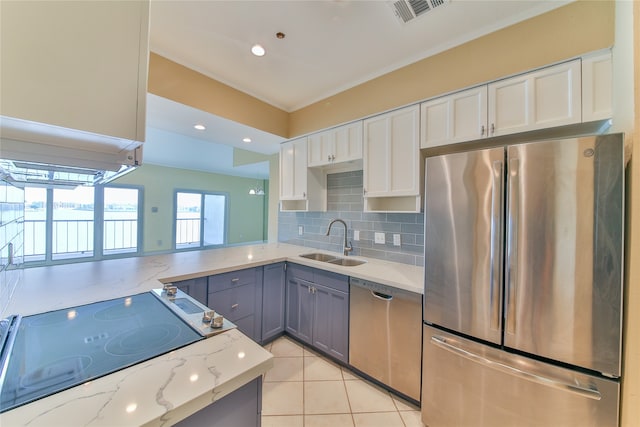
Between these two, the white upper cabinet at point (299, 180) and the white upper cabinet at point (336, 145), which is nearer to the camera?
the white upper cabinet at point (336, 145)

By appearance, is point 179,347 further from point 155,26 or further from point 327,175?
point 327,175

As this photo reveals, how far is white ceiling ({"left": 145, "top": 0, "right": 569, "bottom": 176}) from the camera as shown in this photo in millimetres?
1550

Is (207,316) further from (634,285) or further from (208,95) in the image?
(208,95)

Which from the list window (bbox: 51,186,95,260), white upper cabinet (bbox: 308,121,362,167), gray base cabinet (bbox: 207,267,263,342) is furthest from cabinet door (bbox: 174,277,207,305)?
window (bbox: 51,186,95,260)

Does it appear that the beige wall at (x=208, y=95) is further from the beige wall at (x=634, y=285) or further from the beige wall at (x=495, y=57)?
the beige wall at (x=634, y=285)

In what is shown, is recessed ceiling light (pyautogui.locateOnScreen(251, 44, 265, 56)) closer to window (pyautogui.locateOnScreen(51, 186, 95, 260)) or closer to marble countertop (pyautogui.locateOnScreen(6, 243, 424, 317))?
marble countertop (pyautogui.locateOnScreen(6, 243, 424, 317))

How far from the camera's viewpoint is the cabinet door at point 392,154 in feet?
6.55

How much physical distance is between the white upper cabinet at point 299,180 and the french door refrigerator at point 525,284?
155 cm

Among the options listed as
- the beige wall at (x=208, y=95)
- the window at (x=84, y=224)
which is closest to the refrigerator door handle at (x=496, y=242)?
the beige wall at (x=208, y=95)

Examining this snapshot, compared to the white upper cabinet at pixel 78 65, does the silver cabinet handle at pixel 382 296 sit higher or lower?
lower

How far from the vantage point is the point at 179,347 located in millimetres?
852

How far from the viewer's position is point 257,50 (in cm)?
192

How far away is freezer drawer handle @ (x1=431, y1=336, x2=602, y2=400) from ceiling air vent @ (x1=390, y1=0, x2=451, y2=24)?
2.08 meters

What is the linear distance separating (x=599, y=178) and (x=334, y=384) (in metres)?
2.10
